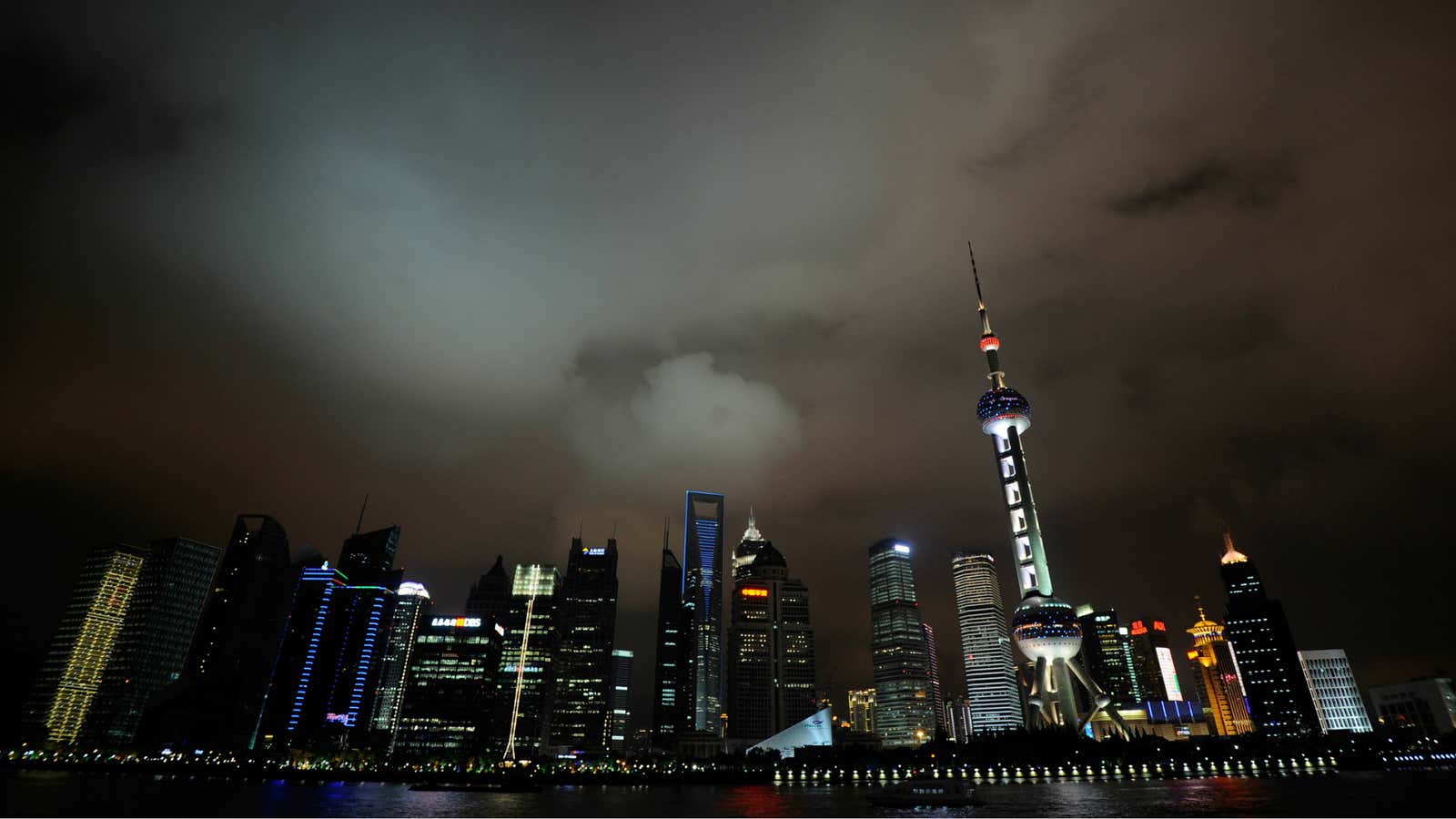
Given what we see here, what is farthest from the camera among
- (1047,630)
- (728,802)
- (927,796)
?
(1047,630)

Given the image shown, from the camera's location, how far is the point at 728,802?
114938 millimetres

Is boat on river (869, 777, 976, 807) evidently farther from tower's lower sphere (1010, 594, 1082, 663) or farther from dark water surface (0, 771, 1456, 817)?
tower's lower sphere (1010, 594, 1082, 663)

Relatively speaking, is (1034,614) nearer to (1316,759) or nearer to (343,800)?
(1316,759)

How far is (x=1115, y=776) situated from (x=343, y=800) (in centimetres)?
16252

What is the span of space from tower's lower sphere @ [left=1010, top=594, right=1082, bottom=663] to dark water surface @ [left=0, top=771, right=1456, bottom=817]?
49494 mm

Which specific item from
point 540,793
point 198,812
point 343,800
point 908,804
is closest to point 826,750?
point 540,793

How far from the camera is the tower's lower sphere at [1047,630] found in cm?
19038

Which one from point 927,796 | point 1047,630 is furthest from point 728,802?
point 1047,630

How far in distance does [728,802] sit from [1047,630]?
113982mm

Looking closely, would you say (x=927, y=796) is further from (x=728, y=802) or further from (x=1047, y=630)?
(x=1047, y=630)

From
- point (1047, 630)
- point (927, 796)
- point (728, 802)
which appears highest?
point (1047, 630)

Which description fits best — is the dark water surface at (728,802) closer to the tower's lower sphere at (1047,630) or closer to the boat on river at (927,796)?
the boat on river at (927,796)

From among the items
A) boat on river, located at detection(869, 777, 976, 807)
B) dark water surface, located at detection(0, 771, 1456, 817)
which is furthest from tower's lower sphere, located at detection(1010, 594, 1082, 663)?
boat on river, located at detection(869, 777, 976, 807)

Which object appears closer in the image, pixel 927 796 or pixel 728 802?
pixel 927 796
